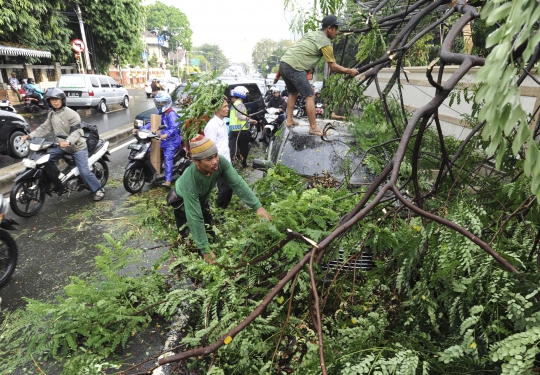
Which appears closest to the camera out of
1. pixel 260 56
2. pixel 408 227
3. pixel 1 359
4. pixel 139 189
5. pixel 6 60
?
pixel 408 227

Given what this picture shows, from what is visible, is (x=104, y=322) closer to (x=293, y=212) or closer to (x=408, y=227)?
(x=293, y=212)

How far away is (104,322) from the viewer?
2908 millimetres

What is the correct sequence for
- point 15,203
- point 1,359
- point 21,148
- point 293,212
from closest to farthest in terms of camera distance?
1. point 293,212
2. point 1,359
3. point 15,203
4. point 21,148

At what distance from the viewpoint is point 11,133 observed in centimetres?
907

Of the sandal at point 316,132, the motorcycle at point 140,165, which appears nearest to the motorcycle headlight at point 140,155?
the motorcycle at point 140,165

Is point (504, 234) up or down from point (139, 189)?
up

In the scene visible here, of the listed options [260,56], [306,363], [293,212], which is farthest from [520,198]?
[260,56]

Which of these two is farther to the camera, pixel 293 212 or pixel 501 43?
pixel 293 212

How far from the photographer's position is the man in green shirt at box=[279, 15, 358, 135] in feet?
15.7

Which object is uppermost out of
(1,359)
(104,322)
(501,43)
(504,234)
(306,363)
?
(501,43)

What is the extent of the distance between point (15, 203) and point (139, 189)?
2116mm

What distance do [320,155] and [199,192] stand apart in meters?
1.98

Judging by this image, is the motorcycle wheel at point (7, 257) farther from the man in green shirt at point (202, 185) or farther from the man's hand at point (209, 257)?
the man's hand at point (209, 257)

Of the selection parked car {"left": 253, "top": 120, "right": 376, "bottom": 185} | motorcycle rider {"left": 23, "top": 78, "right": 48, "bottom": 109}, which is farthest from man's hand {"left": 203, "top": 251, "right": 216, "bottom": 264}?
motorcycle rider {"left": 23, "top": 78, "right": 48, "bottom": 109}
